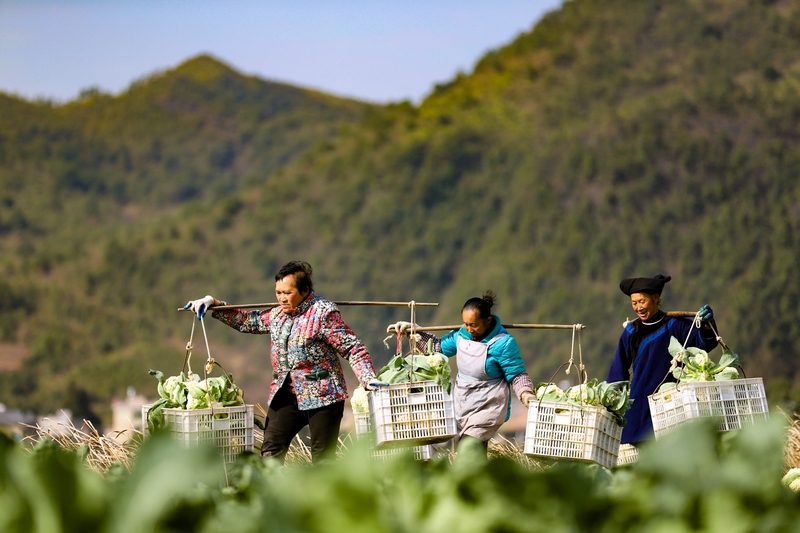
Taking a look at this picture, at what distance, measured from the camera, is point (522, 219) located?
56188 millimetres

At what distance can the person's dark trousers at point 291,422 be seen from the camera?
19.4 feet

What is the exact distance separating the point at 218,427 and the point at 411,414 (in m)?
0.96

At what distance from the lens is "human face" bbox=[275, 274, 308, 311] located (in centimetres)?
592

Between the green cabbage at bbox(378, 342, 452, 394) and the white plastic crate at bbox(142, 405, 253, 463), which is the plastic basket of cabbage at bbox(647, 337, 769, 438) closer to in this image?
the green cabbage at bbox(378, 342, 452, 394)

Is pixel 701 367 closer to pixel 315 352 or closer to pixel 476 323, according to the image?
pixel 476 323

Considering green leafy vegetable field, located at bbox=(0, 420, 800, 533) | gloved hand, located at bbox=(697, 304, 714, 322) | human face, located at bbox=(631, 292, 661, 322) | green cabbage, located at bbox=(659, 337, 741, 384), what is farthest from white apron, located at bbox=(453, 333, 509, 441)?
green leafy vegetable field, located at bbox=(0, 420, 800, 533)

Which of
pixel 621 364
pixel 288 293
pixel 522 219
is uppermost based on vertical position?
pixel 522 219

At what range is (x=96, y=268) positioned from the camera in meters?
63.7

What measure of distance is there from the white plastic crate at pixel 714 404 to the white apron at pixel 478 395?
2.78 ft

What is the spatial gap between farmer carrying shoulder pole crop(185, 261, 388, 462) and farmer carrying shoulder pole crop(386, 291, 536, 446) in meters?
0.63

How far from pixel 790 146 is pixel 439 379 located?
53.4 m

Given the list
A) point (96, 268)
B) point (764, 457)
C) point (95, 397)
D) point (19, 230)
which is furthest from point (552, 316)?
point (764, 457)

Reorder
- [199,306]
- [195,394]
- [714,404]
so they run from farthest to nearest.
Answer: [199,306] → [714,404] → [195,394]

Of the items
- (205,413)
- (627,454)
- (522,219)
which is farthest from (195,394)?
(522,219)
